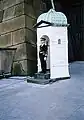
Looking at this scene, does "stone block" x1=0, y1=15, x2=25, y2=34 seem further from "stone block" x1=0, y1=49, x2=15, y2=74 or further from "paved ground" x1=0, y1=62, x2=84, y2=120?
"paved ground" x1=0, y1=62, x2=84, y2=120

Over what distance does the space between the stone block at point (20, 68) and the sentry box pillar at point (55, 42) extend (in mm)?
1206

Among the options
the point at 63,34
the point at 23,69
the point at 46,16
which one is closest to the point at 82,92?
the point at 63,34

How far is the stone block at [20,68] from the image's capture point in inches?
243

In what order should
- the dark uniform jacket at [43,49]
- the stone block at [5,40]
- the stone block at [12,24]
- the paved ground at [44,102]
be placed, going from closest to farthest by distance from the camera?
the paved ground at [44,102] < the dark uniform jacket at [43,49] < the stone block at [12,24] < the stone block at [5,40]

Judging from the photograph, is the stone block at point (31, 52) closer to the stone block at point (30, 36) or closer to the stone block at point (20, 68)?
the stone block at point (30, 36)

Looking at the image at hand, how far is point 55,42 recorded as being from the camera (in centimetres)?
505

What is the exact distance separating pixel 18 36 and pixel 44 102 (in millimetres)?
3382

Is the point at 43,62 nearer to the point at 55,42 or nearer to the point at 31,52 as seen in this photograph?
the point at 55,42

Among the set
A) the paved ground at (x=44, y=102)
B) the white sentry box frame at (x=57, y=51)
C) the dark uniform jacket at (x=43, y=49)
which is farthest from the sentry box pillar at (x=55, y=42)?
the paved ground at (x=44, y=102)

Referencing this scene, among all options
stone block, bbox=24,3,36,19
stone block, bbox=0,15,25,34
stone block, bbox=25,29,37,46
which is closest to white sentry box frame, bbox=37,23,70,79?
stone block, bbox=25,29,37,46

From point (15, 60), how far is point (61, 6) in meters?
3.44

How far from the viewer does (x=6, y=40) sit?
6.66 m

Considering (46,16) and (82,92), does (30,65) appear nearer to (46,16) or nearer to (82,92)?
(46,16)


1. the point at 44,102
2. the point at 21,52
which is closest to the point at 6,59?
the point at 21,52
